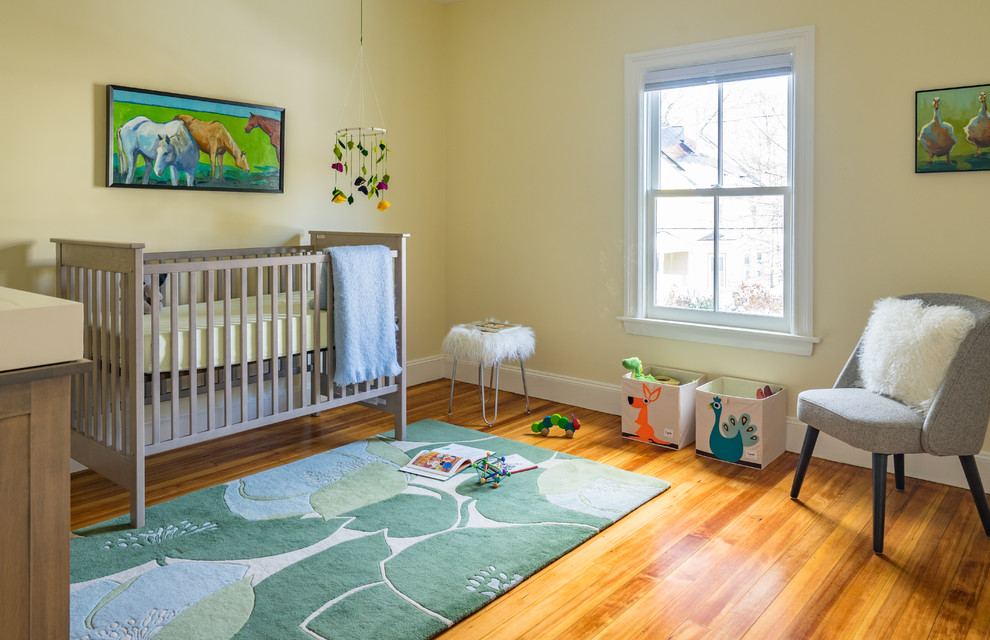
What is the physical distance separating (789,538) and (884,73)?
1890 millimetres

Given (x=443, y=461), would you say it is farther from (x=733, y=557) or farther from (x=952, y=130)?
(x=952, y=130)

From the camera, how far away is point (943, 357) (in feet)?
7.70

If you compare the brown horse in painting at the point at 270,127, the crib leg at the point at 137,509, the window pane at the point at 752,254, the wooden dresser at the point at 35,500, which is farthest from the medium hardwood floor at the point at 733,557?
the brown horse in painting at the point at 270,127

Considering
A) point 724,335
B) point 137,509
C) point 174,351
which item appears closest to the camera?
point 137,509

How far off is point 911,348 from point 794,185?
1.02 meters

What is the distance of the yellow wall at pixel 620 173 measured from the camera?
2836mm

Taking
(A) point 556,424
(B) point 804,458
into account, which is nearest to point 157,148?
(A) point 556,424

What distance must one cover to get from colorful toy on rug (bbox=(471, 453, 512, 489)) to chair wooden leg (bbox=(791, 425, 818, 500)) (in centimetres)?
109

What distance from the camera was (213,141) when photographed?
3348 mm

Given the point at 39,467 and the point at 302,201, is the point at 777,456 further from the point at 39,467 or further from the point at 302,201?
the point at 39,467

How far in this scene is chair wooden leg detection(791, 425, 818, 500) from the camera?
8.65ft

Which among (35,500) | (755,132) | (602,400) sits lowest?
(602,400)

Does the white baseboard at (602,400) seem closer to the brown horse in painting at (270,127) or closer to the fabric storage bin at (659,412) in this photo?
the fabric storage bin at (659,412)

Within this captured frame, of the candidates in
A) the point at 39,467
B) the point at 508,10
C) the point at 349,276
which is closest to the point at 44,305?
the point at 39,467
